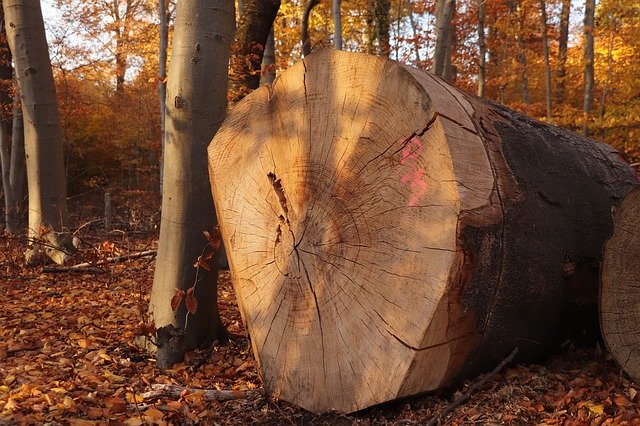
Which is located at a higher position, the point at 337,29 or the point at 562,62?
the point at 562,62

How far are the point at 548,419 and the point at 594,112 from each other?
13.6 m

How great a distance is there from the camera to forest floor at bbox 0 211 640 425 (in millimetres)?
2504

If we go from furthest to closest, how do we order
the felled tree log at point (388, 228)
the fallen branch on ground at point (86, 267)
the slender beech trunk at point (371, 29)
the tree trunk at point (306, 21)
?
the slender beech trunk at point (371, 29)
the tree trunk at point (306, 21)
the fallen branch on ground at point (86, 267)
the felled tree log at point (388, 228)

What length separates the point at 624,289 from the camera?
2.59 meters

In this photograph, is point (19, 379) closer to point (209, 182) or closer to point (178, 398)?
point (178, 398)

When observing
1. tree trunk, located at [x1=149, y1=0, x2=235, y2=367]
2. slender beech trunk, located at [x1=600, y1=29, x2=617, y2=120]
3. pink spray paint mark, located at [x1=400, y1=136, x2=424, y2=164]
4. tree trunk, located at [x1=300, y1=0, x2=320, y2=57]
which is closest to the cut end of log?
pink spray paint mark, located at [x1=400, y1=136, x2=424, y2=164]

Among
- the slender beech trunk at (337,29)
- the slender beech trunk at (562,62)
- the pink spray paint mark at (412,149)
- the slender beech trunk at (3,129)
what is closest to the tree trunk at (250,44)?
the slender beech trunk at (337,29)

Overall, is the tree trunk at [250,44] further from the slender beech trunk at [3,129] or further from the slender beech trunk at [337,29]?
the slender beech trunk at [3,129]

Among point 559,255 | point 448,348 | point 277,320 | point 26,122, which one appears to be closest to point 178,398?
point 277,320

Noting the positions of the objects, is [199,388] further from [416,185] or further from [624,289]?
[624,289]

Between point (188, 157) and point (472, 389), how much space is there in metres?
2.10

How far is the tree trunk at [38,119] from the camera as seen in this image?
6.46 m

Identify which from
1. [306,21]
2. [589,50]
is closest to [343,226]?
[306,21]

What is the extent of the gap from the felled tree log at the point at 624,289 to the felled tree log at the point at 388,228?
26 centimetres
